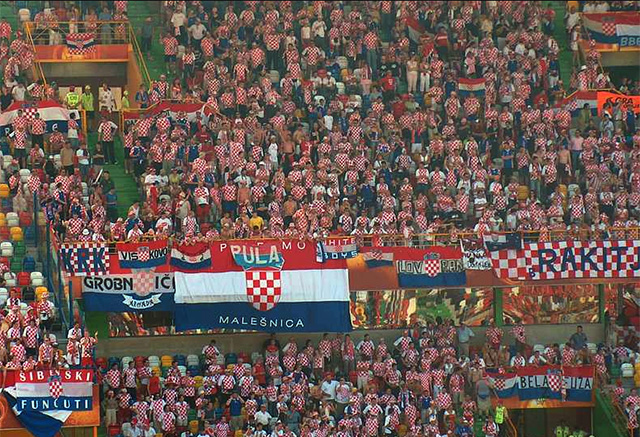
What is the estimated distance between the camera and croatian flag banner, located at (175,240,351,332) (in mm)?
56875

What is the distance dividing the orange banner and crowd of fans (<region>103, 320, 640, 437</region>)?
899 cm

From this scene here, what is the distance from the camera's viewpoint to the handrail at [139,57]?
214 ft

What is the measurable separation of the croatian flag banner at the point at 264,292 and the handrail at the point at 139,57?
986 cm

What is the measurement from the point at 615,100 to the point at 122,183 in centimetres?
1513

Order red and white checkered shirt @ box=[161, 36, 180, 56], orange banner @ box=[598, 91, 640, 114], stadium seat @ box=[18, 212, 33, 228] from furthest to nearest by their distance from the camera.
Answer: red and white checkered shirt @ box=[161, 36, 180, 56] → orange banner @ box=[598, 91, 640, 114] → stadium seat @ box=[18, 212, 33, 228]

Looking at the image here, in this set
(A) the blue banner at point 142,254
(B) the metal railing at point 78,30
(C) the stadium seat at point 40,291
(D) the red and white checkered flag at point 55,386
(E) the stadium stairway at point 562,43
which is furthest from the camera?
(E) the stadium stairway at point 562,43

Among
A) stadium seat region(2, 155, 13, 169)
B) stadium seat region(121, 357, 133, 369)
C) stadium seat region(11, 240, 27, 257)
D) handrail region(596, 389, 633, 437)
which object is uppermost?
stadium seat region(2, 155, 13, 169)

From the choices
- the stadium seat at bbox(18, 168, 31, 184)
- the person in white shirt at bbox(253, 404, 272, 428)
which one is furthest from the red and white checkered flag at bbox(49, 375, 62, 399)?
the stadium seat at bbox(18, 168, 31, 184)

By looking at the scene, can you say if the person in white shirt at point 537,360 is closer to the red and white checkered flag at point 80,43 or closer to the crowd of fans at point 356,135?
the crowd of fans at point 356,135

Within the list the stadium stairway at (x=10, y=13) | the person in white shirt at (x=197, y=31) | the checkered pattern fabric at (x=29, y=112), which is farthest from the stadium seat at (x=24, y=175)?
the person in white shirt at (x=197, y=31)

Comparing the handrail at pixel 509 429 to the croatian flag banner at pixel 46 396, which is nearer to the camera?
the croatian flag banner at pixel 46 396

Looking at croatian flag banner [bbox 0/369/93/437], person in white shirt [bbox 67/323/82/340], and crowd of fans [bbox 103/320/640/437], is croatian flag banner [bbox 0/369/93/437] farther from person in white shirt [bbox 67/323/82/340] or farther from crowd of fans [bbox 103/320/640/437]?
crowd of fans [bbox 103/320/640/437]

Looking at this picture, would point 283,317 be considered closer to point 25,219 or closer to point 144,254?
point 144,254

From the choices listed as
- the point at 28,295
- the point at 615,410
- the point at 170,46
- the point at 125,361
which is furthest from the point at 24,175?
the point at 615,410
